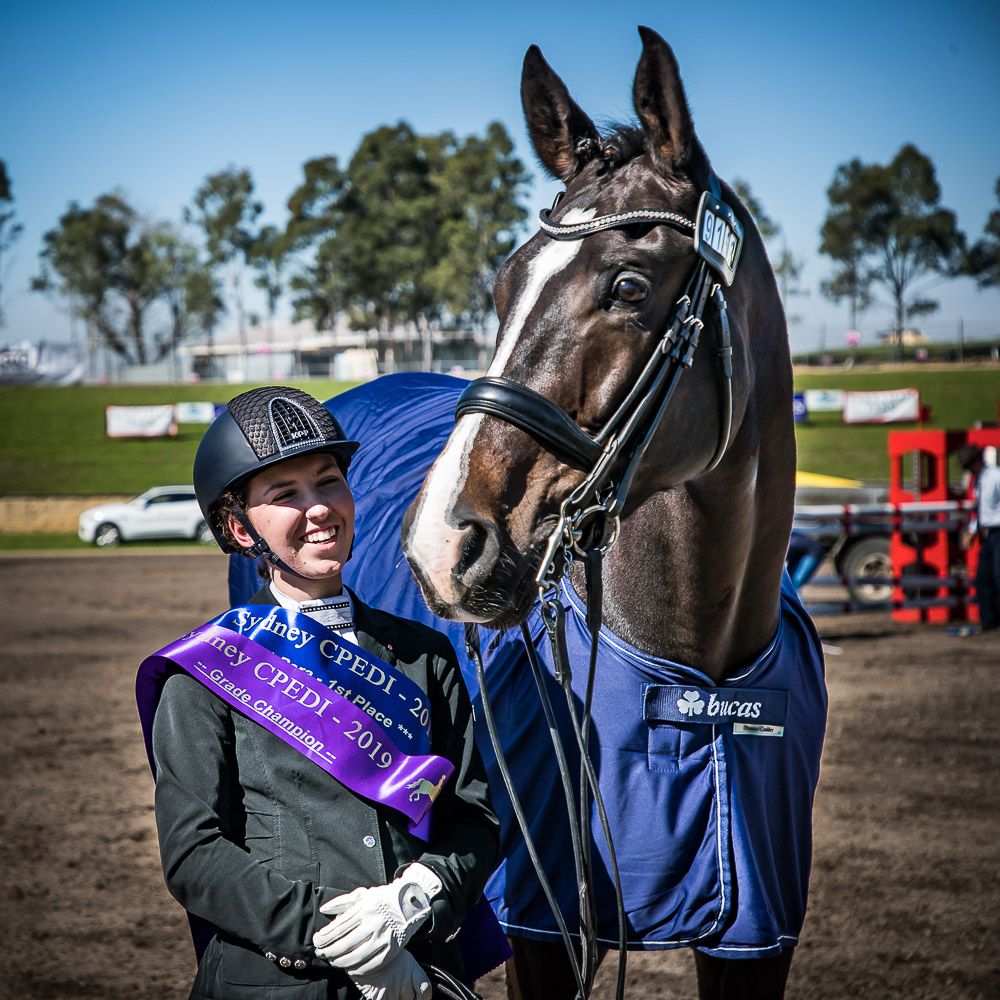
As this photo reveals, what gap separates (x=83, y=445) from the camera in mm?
31516

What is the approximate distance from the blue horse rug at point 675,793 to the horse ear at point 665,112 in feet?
2.83

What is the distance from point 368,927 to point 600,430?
2.82 feet

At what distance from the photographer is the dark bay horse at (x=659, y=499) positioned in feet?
5.66

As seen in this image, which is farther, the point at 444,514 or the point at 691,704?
the point at 691,704

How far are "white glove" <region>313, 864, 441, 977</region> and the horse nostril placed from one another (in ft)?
1.64

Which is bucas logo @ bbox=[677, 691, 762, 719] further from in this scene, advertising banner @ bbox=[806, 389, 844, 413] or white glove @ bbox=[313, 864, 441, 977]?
advertising banner @ bbox=[806, 389, 844, 413]

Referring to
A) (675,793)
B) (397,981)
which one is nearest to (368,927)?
(397,981)

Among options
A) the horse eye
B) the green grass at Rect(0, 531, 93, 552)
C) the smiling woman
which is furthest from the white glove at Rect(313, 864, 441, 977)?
the green grass at Rect(0, 531, 93, 552)

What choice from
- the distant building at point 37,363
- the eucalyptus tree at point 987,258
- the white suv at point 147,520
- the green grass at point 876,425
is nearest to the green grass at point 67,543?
the white suv at point 147,520

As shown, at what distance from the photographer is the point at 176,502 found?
2103cm

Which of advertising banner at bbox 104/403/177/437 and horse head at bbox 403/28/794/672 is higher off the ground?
advertising banner at bbox 104/403/177/437

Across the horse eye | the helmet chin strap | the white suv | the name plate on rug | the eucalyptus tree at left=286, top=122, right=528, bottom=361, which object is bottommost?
the white suv

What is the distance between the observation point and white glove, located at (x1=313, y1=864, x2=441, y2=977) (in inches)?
62.6

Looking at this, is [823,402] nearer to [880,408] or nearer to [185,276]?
[880,408]
